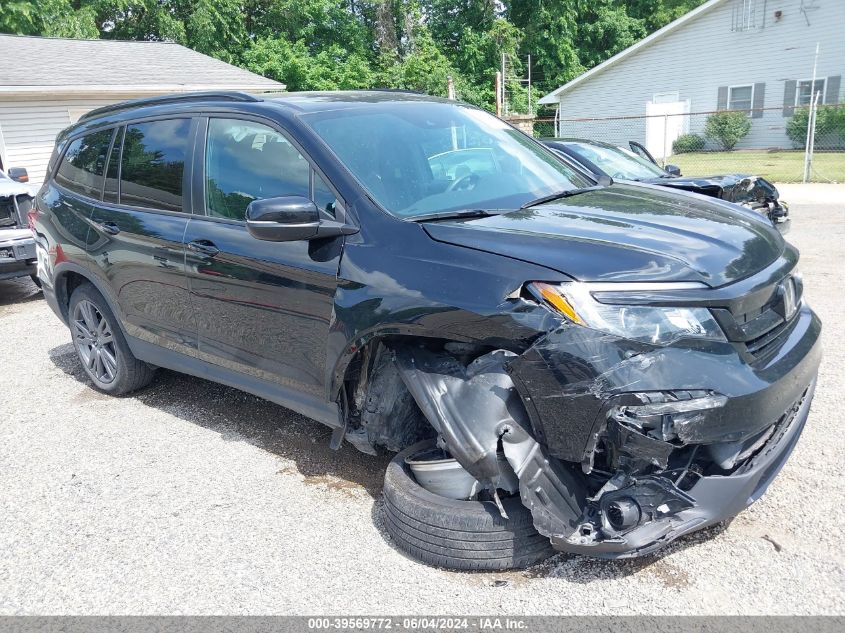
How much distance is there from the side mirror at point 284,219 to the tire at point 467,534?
1.22 meters

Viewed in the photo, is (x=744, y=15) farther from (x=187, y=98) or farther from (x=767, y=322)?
(x=767, y=322)

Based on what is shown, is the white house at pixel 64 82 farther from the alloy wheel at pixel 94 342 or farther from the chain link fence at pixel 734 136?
the alloy wheel at pixel 94 342

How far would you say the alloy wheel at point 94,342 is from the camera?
16.4 ft

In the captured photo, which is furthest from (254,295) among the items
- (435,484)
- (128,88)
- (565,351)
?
(128,88)

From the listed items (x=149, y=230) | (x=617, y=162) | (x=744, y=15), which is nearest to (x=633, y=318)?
(x=149, y=230)

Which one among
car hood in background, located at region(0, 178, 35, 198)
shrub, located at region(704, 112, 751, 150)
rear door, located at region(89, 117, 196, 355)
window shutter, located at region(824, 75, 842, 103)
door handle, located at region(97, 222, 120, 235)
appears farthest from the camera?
shrub, located at region(704, 112, 751, 150)

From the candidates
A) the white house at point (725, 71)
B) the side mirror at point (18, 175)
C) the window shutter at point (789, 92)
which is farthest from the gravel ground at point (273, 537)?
the window shutter at point (789, 92)

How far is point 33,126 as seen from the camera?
1683cm

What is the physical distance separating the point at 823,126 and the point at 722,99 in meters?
4.07

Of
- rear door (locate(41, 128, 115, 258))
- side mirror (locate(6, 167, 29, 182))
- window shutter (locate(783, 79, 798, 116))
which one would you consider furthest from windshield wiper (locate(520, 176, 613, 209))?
window shutter (locate(783, 79, 798, 116))

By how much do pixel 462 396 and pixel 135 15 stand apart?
34.8 meters

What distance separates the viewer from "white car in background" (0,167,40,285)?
802cm

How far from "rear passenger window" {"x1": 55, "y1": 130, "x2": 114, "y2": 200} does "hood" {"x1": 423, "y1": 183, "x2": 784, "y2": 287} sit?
9.15 feet

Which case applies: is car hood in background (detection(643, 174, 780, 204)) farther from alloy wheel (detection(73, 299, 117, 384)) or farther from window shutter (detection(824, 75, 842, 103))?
window shutter (detection(824, 75, 842, 103))
